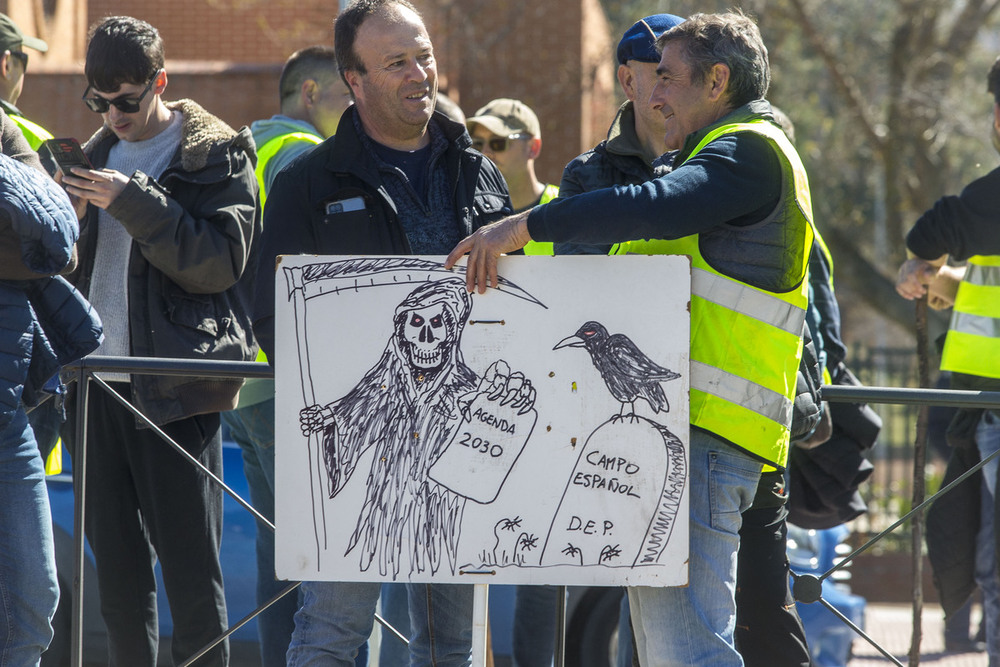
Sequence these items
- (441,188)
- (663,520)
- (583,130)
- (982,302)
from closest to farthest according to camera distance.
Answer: (663,520)
(441,188)
(982,302)
(583,130)

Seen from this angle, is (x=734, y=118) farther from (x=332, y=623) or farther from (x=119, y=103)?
(x=119, y=103)

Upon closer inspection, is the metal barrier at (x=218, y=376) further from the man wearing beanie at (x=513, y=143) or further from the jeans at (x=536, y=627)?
the man wearing beanie at (x=513, y=143)

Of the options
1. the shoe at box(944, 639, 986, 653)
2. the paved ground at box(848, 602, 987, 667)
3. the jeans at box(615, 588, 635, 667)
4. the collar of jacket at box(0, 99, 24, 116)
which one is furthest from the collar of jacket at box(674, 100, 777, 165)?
the shoe at box(944, 639, 986, 653)

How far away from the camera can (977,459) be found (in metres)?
3.73

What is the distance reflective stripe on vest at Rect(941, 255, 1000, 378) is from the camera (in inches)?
143

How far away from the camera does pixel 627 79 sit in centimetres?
335

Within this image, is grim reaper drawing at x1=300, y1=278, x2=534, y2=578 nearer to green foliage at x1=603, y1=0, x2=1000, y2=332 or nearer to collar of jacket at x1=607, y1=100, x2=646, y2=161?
collar of jacket at x1=607, y1=100, x2=646, y2=161

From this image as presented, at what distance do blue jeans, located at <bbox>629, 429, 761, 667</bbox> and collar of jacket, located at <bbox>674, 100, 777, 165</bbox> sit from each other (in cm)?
62

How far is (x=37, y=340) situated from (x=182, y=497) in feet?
2.21

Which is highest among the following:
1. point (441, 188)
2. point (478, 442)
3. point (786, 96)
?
point (786, 96)

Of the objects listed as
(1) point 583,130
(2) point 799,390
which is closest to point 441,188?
A: (2) point 799,390

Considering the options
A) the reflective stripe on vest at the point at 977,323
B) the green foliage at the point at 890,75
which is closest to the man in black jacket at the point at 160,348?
the reflective stripe on vest at the point at 977,323

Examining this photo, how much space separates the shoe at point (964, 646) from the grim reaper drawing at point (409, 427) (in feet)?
16.9

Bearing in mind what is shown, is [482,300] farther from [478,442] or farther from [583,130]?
[583,130]
